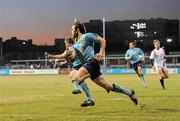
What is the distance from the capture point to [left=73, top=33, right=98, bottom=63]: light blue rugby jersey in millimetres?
13031

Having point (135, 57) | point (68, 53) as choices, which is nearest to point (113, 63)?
point (135, 57)

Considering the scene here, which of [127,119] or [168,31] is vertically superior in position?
[168,31]

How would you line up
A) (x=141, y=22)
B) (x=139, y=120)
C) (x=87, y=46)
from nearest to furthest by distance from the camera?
(x=139, y=120) → (x=87, y=46) → (x=141, y=22)

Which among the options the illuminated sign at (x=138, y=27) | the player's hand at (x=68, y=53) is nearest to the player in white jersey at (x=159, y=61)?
the player's hand at (x=68, y=53)

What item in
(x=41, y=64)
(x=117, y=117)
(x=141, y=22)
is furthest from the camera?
(x=141, y=22)

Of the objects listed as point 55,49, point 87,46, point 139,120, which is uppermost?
point 55,49

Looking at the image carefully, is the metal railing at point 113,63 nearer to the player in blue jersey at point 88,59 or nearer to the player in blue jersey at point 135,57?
the player in blue jersey at point 135,57

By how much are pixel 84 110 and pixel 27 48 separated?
80432mm

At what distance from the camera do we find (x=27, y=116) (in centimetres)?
1221

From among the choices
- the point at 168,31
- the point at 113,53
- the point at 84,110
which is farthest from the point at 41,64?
the point at 84,110

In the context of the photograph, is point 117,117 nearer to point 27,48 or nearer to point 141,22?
point 141,22

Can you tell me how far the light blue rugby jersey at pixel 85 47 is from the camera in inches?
513

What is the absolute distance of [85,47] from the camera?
13078mm

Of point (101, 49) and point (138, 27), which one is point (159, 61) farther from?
point (138, 27)
